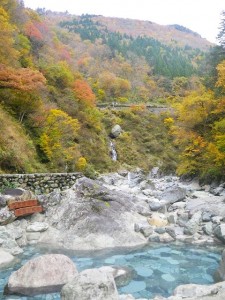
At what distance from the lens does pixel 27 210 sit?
872 centimetres

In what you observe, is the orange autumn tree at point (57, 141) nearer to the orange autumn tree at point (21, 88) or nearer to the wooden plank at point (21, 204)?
the orange autumn tree at point (21, 88)

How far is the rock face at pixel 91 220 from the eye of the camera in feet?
26.0

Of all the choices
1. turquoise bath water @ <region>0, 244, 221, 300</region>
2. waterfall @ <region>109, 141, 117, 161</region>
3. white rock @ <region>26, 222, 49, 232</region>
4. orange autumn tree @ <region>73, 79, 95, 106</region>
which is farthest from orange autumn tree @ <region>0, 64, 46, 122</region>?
waterfall @ <region>109, 141, 117, 161</region>

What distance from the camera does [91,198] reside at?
9.50 m

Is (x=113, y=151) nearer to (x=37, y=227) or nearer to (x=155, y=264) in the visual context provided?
(x=37, y=227)

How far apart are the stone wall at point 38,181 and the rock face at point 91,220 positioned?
1.51 meters

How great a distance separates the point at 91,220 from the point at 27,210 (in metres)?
1.93

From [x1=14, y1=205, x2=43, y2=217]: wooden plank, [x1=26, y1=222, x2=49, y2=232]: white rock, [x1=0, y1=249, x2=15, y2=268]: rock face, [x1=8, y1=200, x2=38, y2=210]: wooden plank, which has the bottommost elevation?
[x1=26, y1=222, x2=49, y2=232]: white rock

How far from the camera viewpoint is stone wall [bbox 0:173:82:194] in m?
9.95

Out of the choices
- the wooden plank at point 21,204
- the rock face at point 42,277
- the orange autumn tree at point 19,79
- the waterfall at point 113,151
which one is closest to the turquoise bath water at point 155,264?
the rock face at point 42,277

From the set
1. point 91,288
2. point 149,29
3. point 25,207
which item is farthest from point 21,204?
point 149,29

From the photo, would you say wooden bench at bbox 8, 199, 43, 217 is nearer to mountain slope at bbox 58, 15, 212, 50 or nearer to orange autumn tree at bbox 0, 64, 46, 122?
orange autumn tree at bbox 0, 64, 46, 122

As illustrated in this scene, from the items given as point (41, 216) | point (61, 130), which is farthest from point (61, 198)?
point (61, 130)

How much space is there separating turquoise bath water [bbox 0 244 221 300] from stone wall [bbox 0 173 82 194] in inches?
126
